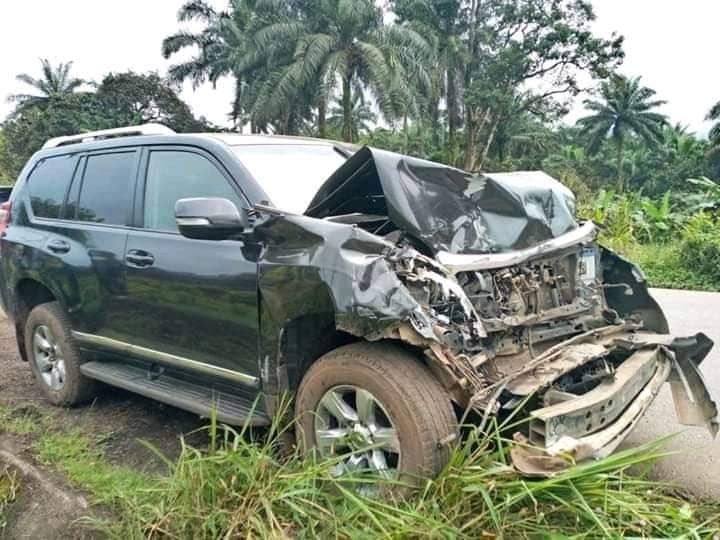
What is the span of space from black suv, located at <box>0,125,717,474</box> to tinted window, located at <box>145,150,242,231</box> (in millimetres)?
14

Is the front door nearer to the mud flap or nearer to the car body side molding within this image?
the car body side molding

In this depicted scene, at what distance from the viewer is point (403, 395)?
104 inches

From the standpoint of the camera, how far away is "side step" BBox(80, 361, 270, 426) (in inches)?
Result: 131

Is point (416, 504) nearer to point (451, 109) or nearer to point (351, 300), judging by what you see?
point (351, 300)

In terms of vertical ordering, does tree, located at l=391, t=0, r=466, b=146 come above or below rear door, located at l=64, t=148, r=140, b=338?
above

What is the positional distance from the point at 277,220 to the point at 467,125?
33.5 metres

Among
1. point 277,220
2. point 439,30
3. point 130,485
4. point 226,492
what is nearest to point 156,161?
point 277,220

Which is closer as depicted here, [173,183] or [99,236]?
[173,183]

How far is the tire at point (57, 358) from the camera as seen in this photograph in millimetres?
4527

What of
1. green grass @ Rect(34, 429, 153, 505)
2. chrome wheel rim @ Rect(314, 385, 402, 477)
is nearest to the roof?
chrome wheel rim @ Rect(314, 385, 402, 477)

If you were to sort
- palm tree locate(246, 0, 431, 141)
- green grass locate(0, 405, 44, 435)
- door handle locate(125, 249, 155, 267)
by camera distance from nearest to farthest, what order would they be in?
door handle locate(125, 249, 155, 267) → green grass locate(0, 405, 44, 435) → palm tree locate(246, 0, 431, 141)

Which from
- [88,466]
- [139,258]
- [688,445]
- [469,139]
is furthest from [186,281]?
[469,139]

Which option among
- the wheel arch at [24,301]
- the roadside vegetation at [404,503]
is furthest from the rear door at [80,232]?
the roadside vegetation at [404,503]

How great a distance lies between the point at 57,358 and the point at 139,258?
1422 mm
